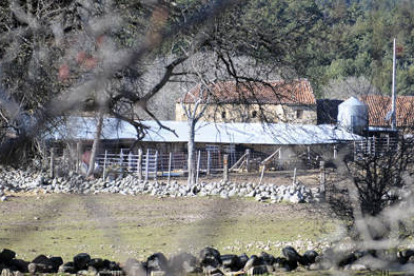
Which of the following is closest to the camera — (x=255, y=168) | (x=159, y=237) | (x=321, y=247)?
(x=321, y=247)

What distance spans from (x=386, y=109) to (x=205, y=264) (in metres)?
3.63

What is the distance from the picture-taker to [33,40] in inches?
234

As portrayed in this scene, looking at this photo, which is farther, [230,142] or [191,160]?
[191,160]

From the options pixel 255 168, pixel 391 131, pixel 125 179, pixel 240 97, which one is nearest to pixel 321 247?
pixel 391 131

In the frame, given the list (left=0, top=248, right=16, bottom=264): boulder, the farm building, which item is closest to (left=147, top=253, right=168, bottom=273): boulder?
the farm building

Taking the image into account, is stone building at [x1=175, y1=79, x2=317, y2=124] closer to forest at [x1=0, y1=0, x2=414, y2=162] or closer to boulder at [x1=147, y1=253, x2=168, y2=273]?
forest at [x1=0, y1=0, x2=414, y2=162]

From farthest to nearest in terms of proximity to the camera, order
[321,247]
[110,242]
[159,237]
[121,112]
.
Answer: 1. [159,237]
2. [110,242]
3. [321,247]
4. [121,112]

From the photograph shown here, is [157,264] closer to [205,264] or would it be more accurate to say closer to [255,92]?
[205,264]

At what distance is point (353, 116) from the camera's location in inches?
386

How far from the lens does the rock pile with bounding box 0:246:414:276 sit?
7251 mm

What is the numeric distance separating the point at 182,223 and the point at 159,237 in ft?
6.84

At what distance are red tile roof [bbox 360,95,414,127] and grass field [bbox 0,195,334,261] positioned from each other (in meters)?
1.68

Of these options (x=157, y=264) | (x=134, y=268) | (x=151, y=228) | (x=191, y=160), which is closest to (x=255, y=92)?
(x=157, y=264)

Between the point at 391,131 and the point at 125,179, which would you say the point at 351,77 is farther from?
the point at 125,179
